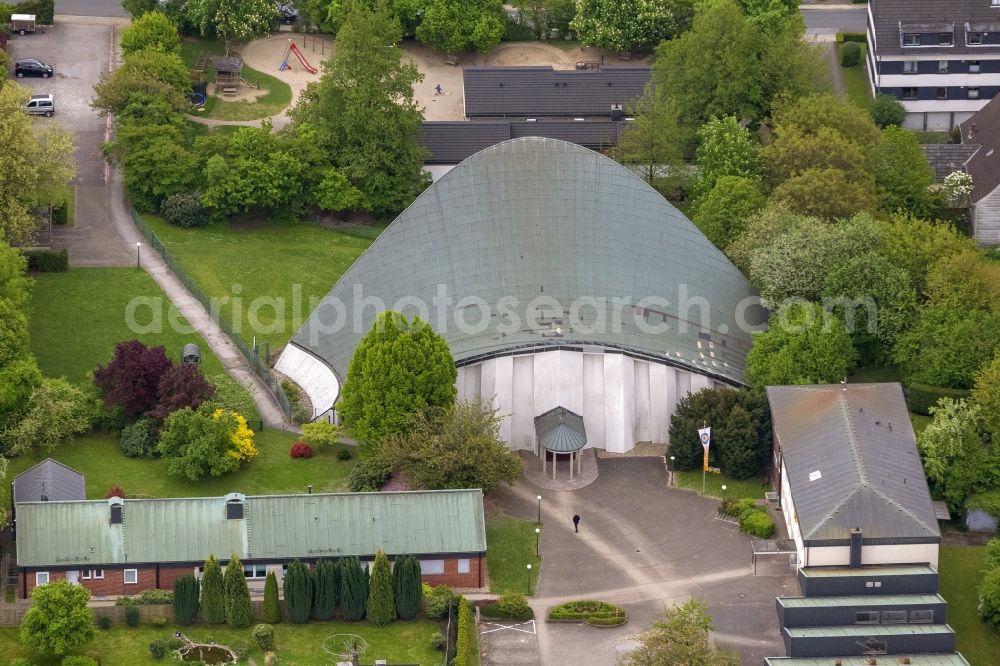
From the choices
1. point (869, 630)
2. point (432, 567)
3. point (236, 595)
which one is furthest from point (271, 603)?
point (869, 630)

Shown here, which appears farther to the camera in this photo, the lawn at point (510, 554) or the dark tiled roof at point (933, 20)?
the dark tiled roof at point (933, 20)

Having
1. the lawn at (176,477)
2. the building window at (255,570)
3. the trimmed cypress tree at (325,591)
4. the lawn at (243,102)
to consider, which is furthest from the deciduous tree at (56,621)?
the lawn at (243,102)

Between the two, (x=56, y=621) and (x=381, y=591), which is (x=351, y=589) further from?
(x=56, y=621)

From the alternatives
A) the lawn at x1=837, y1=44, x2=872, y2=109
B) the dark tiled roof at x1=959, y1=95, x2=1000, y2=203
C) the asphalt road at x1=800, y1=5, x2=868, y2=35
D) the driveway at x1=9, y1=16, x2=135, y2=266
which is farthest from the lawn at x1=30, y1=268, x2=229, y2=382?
the asphalt road at x1=800, y1=5, x2=868, y2=35

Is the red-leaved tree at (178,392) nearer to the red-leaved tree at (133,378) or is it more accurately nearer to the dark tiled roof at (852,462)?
the red-leaved tree at (133,378)

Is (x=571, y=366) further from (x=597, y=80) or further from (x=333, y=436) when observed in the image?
(x=597, y=80)

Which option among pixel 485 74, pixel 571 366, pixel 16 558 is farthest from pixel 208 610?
pixel 485 74

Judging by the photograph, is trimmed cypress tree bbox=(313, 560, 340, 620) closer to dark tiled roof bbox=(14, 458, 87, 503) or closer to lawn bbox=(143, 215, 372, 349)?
dark tiled roof bbox=(14, 458, 87, 503)
